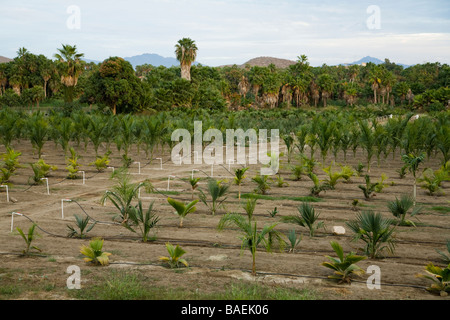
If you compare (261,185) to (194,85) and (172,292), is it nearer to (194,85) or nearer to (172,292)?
(172,292)

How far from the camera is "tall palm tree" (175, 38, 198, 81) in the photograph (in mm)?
45906

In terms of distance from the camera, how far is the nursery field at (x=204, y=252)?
4.66m

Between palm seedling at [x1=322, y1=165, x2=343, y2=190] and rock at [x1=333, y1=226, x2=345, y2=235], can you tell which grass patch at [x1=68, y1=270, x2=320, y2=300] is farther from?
palm seedling at [x1=322, y1=165, x2=343, y2=190]

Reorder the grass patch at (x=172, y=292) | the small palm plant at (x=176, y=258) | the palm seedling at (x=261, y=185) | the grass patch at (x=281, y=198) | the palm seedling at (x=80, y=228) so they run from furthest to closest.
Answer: the palm seedling at (x=261, y=185) → the grass patch at (x=281, y=198) → the palm seedling at (x=80, y=228) → the small palm plant at (x=176, y=258) → the grass patch at (x=172, y=292)

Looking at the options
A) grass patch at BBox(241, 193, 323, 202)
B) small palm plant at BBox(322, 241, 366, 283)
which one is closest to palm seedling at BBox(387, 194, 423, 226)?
grass patch at BBox(241, 193, 323, 202)

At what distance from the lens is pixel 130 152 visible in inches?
728

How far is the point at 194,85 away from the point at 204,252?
35.6 m

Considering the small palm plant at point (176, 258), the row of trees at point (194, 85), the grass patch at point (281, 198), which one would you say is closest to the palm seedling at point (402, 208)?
the grass patch at point (281, 198)

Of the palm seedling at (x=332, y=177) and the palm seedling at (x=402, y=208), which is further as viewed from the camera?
the palm seedling at (x=332, y=177)

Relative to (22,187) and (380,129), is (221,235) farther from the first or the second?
(380,129)

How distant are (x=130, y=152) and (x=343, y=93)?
4679 cm

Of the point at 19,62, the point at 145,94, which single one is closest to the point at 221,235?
the point at 145,94

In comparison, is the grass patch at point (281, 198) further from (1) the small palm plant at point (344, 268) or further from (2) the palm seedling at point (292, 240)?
(1) the small palm plant at point (344, 268)
